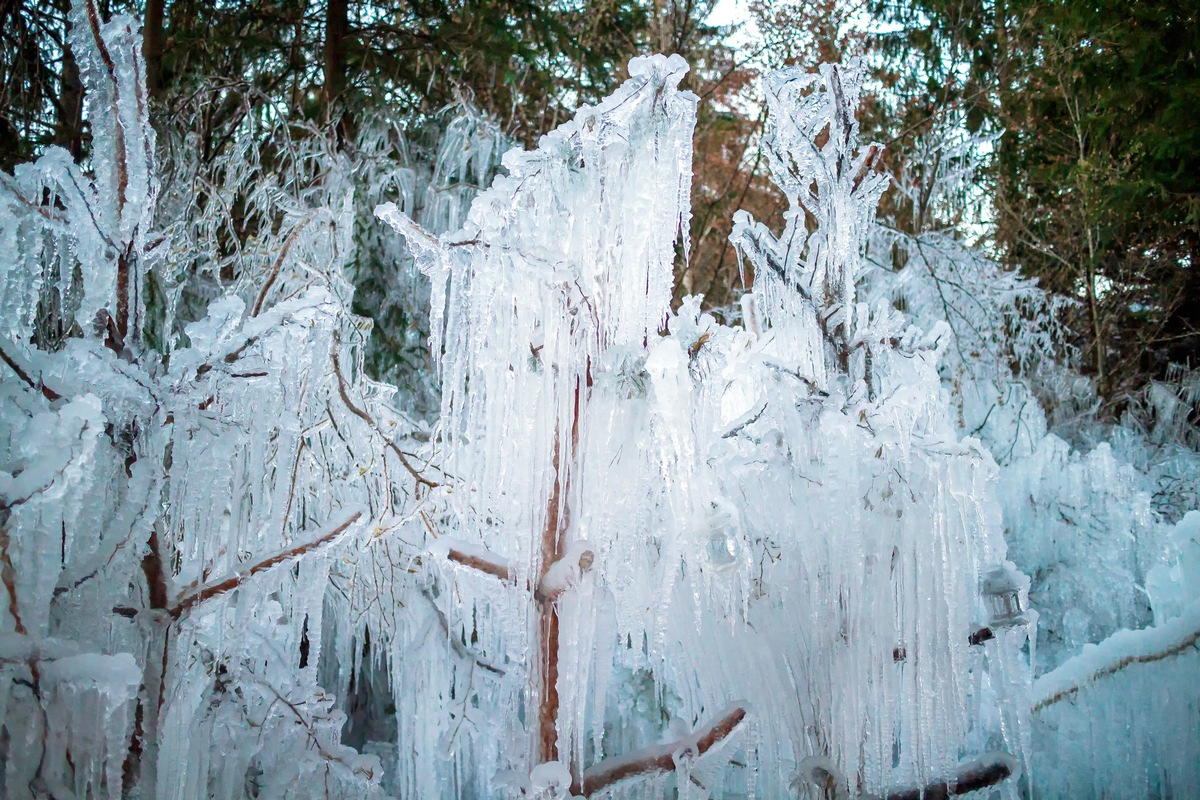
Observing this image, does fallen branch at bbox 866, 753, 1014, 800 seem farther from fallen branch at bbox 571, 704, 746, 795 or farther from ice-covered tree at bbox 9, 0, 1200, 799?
fallen branch at bbox 571, 704, 746, 795

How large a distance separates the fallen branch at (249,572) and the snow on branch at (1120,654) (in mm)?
2309

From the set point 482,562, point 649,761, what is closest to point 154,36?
point 482,562

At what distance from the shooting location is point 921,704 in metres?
2.11

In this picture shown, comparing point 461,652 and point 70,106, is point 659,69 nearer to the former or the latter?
point 461,652

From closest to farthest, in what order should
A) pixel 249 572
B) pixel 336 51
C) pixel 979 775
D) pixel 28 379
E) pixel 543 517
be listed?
pixel 28 379 < pixel 249 572 < pixel 543 517 < pixel 979 775 < pixel 336 51

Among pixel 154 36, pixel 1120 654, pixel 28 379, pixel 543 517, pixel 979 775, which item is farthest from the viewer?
pixel 154 36

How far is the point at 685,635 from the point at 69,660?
135 cm

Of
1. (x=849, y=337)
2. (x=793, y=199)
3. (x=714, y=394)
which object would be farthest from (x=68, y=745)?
(x=793, y=199)

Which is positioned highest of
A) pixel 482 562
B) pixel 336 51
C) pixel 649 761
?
pixel 336 51

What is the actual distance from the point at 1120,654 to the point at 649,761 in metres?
1.72

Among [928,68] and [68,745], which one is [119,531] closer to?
[68,745]

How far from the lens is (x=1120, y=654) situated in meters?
2.71

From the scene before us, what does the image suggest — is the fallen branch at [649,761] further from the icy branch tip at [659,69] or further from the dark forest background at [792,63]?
the dark forest background at [792,63]

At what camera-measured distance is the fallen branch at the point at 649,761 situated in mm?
1896
